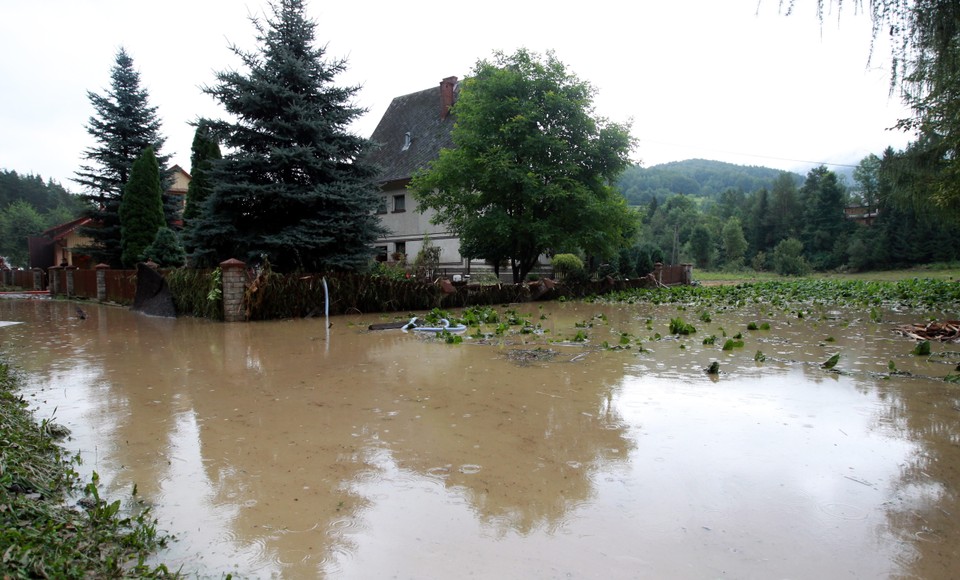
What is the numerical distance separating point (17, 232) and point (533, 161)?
6370 centimetres

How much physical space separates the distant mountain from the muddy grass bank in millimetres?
95745

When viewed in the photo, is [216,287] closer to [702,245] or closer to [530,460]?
[530,460]

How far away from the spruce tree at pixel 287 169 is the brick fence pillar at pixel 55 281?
48.2 feet

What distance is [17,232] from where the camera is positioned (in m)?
58.6

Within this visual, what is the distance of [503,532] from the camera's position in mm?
2967

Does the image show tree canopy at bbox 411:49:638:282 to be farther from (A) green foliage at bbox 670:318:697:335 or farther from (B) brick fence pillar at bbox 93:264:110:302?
(B) brick fence pillar at bbox 93:264:110:302

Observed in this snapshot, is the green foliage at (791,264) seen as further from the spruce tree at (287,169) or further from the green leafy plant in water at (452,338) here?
the green leafy plant in water at (452,338)

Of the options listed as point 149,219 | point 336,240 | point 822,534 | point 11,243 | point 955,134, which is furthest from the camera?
point 11,243

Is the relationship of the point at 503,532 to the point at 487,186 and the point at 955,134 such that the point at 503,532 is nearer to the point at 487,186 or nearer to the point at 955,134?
the point at 955,134

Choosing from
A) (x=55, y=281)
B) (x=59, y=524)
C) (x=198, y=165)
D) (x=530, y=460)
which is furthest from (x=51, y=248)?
(x=530, y=460)

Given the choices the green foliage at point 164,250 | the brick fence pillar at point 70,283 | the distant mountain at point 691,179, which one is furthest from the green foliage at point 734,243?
the brick fence pillar at point 70,283

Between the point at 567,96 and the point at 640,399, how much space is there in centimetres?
1639

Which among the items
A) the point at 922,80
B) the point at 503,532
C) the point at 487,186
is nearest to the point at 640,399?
the point at 503,532

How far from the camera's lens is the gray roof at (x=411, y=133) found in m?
28.5
